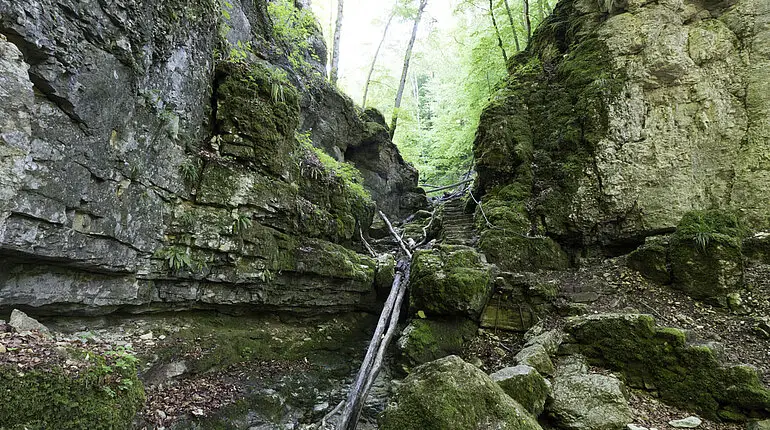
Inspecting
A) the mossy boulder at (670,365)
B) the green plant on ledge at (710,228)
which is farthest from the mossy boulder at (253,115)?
→ the green plant on ledge at (710,228)

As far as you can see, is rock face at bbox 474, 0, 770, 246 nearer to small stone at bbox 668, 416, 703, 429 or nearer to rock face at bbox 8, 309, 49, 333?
small stone at bbox 668, 416, 703, 429

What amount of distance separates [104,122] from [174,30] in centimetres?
213

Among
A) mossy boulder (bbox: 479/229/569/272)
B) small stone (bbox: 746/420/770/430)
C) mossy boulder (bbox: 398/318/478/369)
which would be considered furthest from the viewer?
mossy boulder (bbox: 479/229/569/272)

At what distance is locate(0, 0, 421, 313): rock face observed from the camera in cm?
344

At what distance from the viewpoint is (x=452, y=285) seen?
701 centimetres

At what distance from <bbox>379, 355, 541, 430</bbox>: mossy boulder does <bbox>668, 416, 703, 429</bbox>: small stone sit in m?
→ 2.13

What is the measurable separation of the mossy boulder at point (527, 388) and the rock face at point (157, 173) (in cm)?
450

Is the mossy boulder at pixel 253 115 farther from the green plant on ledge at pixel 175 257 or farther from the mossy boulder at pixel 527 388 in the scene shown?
the mossy boulder at pixel 527 388

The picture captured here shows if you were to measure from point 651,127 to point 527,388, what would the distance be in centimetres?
724

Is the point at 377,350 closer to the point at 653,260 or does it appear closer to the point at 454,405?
the point at 454,405

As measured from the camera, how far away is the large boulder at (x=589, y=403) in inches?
169

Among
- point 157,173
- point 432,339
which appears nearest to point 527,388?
point 432,339

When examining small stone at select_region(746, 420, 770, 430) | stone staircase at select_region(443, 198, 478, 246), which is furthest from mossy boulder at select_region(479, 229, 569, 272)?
small stone at select_region(746, 420, 770, 430)

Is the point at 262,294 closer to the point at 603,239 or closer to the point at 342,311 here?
the point at 342,311
